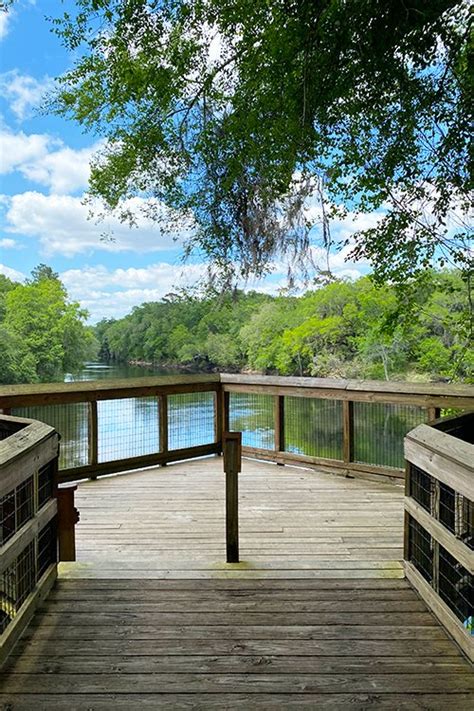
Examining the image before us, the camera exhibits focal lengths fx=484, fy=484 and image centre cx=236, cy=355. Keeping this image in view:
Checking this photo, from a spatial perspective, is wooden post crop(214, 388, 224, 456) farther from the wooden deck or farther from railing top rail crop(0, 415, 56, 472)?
railing top rail crop(0, 415, 56, 472)

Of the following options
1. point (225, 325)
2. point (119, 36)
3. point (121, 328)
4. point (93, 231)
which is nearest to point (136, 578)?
point (119, 36)

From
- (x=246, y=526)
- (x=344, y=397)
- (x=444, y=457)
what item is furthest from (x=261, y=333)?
(x=444, y=457)

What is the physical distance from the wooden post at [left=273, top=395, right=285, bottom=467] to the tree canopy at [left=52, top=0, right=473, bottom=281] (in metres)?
1.89

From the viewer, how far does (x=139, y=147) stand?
20.6ft

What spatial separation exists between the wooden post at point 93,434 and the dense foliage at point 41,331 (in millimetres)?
10398

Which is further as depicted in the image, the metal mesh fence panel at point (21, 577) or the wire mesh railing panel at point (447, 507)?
the wire mesh railing panel at point (447, 507)

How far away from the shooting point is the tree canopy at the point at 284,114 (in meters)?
4.36

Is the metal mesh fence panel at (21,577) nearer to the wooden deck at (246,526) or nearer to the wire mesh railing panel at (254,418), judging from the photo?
the wooden deck at (246,526)

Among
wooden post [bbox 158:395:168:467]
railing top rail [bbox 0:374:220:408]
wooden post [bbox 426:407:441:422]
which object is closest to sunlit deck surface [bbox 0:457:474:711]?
wooden post [bbox 426:407:441:422]

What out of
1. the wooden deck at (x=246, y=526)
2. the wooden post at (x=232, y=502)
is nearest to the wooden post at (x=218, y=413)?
the wooden deck at (x=246, y=526)

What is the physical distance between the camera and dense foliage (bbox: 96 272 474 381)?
7.37m

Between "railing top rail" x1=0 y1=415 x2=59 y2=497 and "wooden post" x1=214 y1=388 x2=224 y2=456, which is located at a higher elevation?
"railing top rail" x1=0 y1=415 x2=59 y2=497

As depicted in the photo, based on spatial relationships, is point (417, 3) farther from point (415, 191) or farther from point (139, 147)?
point (139, 147)

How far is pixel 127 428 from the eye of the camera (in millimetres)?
5582
